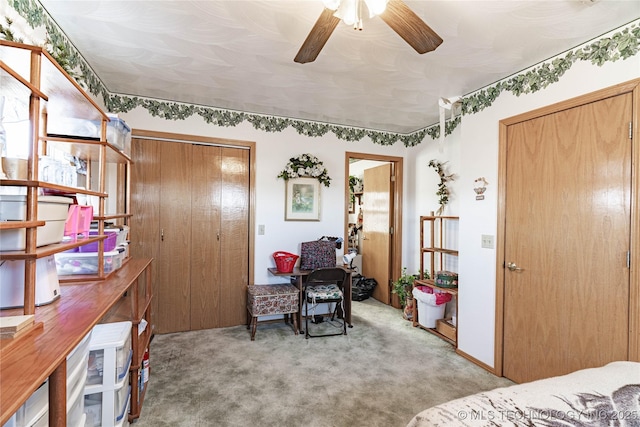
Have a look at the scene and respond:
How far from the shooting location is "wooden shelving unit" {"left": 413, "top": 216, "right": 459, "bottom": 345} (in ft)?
10.8

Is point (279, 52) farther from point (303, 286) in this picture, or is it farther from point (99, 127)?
point (303, 286)

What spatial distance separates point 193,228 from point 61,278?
1.63 m

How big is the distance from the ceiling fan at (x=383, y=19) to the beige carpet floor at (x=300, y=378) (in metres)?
2.19

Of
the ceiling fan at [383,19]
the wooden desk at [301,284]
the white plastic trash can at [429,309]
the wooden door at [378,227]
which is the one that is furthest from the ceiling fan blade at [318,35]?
the wooden door at [378,227]

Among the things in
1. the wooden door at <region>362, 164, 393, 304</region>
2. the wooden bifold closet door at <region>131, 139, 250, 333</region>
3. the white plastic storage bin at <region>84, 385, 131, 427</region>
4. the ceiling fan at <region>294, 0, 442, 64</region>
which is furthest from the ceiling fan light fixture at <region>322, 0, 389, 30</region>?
the wooden door at <region>362, 164, 393, 304</region>

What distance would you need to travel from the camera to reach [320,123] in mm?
3732

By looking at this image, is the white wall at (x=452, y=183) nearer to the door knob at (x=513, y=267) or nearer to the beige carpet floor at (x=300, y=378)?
the door knob at (x=513, y=267)

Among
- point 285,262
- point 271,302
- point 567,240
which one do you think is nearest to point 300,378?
point 271,302

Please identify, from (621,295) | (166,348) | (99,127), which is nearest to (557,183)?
(621,295)

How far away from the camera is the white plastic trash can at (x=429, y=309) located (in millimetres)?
3289

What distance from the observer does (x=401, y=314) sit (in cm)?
395

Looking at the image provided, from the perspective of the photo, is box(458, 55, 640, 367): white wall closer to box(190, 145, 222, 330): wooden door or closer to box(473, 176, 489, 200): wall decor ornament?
box(473, 176, 489, 200): wall decor ornament

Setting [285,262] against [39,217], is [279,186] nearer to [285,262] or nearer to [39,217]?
[285,262]

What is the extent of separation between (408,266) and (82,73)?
3.97 metres
